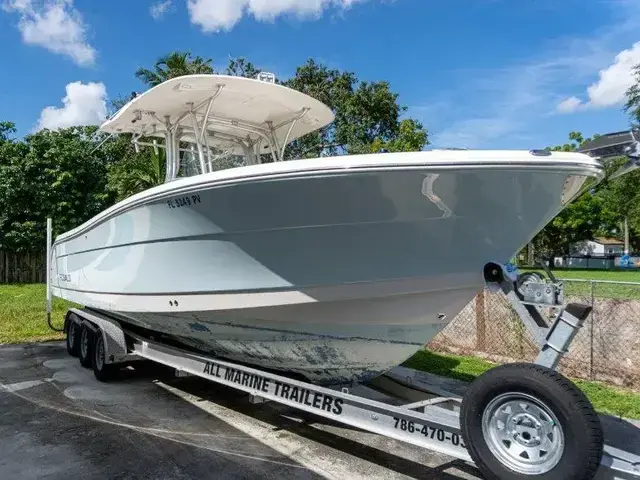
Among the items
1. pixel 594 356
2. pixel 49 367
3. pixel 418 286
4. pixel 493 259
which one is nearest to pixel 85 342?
pixel 49 367

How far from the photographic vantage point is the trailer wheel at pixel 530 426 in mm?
2771

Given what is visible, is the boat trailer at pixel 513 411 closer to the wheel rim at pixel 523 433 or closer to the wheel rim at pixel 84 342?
the wheel rim at pixel 523 433

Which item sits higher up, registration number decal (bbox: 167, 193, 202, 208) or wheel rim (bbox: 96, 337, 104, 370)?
registration number decal (bbox: 167, 193, 202, 208)

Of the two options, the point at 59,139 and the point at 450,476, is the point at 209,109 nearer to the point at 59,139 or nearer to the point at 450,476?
the point at 450,476

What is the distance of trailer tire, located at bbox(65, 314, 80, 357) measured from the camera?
24.5 feet

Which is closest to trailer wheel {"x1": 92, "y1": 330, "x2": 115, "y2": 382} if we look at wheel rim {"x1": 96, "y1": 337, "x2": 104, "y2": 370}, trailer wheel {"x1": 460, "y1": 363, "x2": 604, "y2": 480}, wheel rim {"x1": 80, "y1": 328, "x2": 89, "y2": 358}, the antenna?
wheel rim {"x1": 96, "y1": 337, "x2": 104, "y2": 370}

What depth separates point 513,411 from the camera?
3047mm

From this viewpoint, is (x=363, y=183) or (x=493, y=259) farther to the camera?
(x=493, y=259)

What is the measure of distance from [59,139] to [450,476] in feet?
71.1

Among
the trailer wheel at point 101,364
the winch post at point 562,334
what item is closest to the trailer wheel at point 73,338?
the trailer wheel at point 101,364

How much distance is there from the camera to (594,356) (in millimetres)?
6027

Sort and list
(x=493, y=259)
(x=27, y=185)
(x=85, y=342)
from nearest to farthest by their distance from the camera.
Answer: (x=493, y=259) < (x=85, y=342) < (x=27, y=185)

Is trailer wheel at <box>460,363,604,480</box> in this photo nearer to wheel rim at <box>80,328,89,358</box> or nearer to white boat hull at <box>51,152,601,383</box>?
white boat hull at <box>51,152,601,383</box>

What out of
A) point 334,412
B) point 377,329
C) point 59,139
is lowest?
point 334,412
